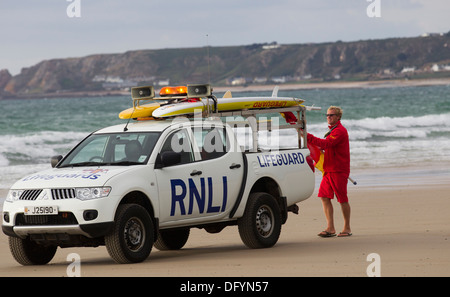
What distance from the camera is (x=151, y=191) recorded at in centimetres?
1007

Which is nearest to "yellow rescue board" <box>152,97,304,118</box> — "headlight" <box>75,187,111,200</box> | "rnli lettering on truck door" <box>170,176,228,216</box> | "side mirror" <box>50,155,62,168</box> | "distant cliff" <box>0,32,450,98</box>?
"rnli lettering on truck door" <box>170,176,228,216</box>

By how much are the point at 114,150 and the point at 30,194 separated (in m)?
1.23

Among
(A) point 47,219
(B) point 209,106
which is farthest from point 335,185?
(A) point 47,219

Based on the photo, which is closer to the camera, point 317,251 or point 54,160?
point 54,160

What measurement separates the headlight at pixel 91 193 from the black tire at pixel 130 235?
0.30 meters

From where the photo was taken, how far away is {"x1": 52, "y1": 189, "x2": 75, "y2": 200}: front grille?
9.62m

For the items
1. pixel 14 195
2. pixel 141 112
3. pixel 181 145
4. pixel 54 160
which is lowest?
pixel 14 195

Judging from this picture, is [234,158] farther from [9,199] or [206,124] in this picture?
[9,199]

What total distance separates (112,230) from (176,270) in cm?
80

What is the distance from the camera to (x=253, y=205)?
11297mm

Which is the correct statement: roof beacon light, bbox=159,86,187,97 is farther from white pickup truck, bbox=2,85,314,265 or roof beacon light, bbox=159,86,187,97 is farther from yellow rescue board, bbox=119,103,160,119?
white pickup truck, bbox=2,85,314,265

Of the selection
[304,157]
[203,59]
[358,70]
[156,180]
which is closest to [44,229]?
[156,180]

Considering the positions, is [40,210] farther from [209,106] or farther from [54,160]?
[209,106]

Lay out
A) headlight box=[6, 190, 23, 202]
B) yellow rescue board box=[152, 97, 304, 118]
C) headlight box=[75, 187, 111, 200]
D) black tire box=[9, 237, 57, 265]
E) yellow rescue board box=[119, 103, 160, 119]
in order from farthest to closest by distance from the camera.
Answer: yellow rescue board box=[119, 103, 160, 119]
yellow rescue board box=[152, 97, 304, 118]
black tire box=[9, 237, 57, 265]
headlight box=[6, 190, 23, 202]
headlight box=[75, 187, 111, 200]
